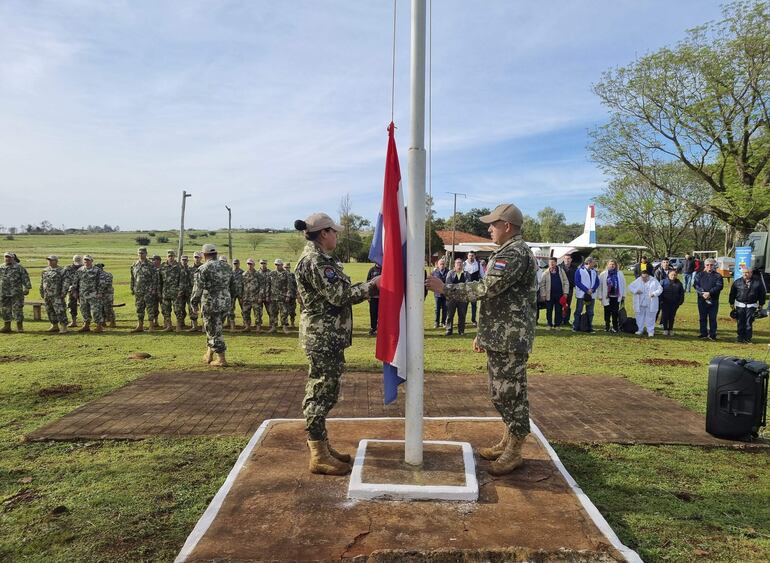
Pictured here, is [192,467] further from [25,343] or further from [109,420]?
[25,343]

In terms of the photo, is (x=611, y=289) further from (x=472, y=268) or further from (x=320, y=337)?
(x=320, y=337)

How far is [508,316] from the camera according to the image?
4039 mm

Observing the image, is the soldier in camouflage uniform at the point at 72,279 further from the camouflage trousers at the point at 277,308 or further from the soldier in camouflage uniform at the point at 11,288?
the camouflage trousers at the point at 277,308

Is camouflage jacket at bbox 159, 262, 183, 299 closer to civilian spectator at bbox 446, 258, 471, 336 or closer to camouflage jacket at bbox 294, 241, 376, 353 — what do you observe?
civilian spectator at bbox 446, 258, 471, 336

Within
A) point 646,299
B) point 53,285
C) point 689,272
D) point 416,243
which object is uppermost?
point 416,243

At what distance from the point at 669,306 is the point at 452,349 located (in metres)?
6.27

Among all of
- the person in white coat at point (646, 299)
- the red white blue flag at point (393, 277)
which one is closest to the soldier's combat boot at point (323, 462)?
the red white blue flag at point (393, 277)

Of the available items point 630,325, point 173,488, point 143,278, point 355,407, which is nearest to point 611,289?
point 630,325

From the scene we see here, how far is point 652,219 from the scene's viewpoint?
37344 millimetres

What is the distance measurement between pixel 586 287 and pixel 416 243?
10.2 metres

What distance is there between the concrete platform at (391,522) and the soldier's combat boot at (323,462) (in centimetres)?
7

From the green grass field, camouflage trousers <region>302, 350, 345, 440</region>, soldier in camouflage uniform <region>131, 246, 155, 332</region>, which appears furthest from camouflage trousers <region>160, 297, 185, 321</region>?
camouflage trousers <region>302, 350, 345, 440</region>

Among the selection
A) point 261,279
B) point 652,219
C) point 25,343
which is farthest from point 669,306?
point 652,219

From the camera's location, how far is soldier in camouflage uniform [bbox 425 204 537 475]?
3922 millimetres
